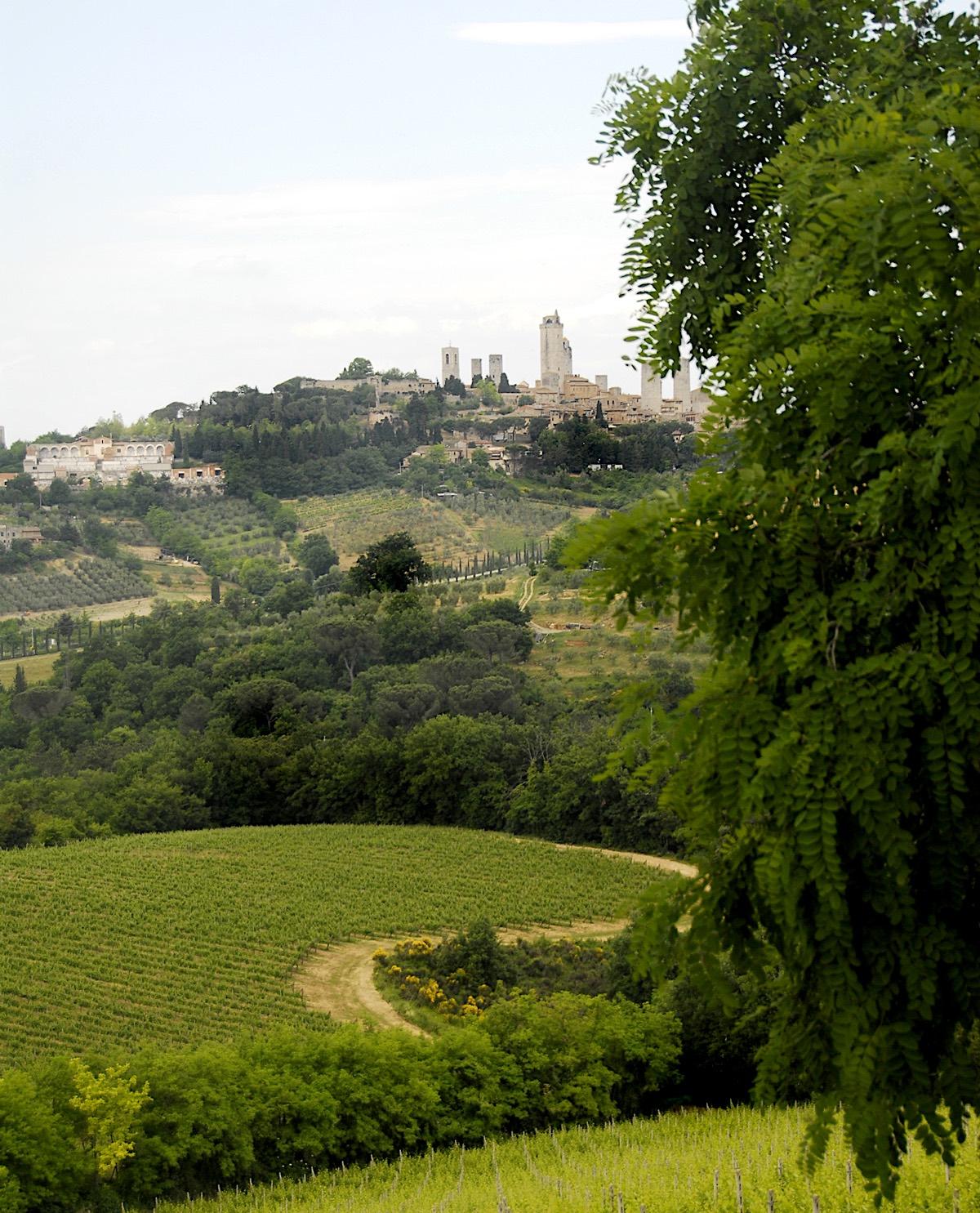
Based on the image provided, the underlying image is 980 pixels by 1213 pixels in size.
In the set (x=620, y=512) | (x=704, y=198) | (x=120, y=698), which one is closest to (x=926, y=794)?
(x=620, y=512)

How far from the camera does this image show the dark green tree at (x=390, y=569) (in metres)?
58.1

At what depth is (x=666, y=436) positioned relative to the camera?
7325 centimetres

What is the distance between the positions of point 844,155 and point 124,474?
100 metres

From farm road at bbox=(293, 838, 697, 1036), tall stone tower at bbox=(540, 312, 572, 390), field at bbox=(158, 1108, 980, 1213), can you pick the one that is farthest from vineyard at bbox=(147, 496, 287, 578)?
field at bbox=(158, 1108, 980, 1213)

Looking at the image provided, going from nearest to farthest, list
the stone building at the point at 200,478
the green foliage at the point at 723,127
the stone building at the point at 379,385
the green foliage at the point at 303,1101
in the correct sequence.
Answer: the green foliage at the point at 723,127 → the green foliage at the point at 303,1101 → the stone building at the point at 200,478 → the stone building at the point at 379,385

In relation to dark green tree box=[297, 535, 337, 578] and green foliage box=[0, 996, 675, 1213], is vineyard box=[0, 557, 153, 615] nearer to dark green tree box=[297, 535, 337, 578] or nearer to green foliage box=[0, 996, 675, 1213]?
dark green tree box=[297, 535, 337, 578]

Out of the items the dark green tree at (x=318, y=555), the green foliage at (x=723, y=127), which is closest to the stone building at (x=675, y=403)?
the dark green tree at (x=318, y=555)

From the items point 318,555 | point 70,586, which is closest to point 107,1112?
point 318,555

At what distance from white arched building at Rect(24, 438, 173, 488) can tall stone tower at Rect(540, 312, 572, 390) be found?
121 ft

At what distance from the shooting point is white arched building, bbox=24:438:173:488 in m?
99.2

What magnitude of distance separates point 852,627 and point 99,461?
106 m

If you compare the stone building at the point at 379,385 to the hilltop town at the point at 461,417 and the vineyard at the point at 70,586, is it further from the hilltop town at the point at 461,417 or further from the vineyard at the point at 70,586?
the vineyard at the point at 70,586

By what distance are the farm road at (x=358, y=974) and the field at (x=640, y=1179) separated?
851 centimetres

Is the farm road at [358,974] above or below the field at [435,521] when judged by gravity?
below
